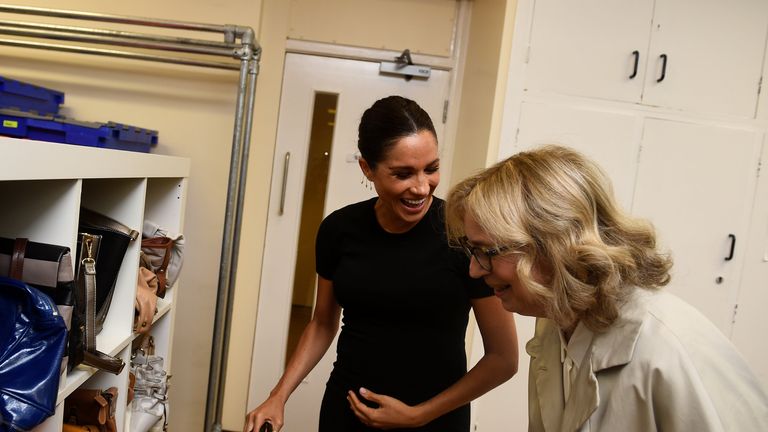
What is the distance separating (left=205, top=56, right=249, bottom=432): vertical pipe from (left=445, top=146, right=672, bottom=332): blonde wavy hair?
5.35 feet

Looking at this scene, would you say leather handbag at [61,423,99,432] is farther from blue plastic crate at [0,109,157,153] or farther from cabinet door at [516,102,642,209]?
cabinet door at [516,102,642,209]

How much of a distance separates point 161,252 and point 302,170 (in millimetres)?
1116

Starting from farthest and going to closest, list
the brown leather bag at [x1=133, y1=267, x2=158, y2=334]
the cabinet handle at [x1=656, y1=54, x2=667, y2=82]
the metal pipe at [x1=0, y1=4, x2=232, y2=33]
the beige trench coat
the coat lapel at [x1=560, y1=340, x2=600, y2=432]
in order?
the cabinet handle at [x1=656, y1=54, x2=667, y2=82], the metal pipe at [x1=0, y1=4, x2=232, y2=33], the brown leather bag at [x1=133, y1=267, x2=158, y2=334], the coat lapel at [x1=560, y1=340, x2=600, y2=432], the beige trench coat

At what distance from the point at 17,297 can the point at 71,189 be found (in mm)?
244

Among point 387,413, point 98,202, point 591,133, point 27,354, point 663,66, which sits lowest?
point 387,413

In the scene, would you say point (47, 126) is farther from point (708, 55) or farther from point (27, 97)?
point (708, 55)

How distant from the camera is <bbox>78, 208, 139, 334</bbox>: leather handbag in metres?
1.39

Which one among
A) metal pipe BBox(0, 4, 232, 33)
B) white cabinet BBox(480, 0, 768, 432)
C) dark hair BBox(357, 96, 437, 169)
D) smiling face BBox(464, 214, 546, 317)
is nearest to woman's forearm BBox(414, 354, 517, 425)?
smiling face BBox(464, 214, 546, 317)

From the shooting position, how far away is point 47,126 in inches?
69.4

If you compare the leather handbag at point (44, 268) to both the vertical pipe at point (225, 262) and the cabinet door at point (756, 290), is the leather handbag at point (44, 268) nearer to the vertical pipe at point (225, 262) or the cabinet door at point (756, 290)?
the vertical pipe at point (225, 262)

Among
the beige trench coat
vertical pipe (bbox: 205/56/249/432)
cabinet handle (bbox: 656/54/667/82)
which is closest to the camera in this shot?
the beige trench coat

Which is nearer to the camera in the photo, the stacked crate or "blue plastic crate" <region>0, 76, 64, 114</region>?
the stacked crate

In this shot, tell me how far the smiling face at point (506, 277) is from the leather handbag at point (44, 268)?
768 mm

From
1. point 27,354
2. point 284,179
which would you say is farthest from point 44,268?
point 284,179
